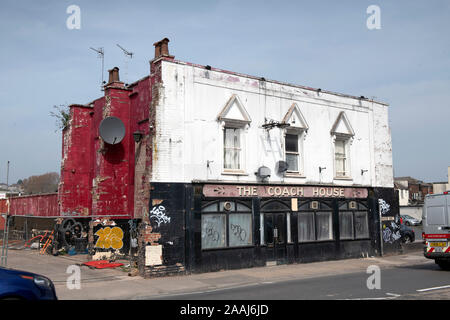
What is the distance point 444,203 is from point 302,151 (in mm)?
6337

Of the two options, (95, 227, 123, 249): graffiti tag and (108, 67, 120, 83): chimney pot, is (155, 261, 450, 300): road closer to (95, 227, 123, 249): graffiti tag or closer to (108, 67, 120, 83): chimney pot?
(95, 227, 123, 249): graffiti tag

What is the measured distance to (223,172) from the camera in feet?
56.4

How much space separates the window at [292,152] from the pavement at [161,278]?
438 centimetres

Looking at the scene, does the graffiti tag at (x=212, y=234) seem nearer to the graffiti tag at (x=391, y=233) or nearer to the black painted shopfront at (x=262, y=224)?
the black painted shopfront at (x=262, y=224)

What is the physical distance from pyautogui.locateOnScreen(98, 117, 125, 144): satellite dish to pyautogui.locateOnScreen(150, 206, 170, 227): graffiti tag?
4371 millimetres

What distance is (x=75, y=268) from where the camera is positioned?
16109mm

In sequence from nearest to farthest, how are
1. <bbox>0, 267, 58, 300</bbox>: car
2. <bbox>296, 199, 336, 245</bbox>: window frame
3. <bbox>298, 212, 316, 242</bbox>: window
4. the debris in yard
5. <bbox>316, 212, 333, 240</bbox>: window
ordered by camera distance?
<bbox>0, 267, 58, 300</bbox>: car, the debris in yard, <bbox>298, 212, 316, 242</bbox>: window, <bbox>296, 199, 336, 245</bbox>: window frame, <bbox>316, 212, 333, 240</bbox>: window

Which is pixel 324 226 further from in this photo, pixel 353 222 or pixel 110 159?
pixel 110 159

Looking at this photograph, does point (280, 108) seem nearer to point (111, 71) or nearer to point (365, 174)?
point (365, 174)

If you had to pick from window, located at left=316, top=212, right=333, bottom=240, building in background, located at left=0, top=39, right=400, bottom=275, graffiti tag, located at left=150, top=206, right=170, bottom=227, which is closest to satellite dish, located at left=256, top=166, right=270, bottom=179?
building in background, located at left=0, top=39, right=400, bottom=275

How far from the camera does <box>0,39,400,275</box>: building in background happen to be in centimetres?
1595
